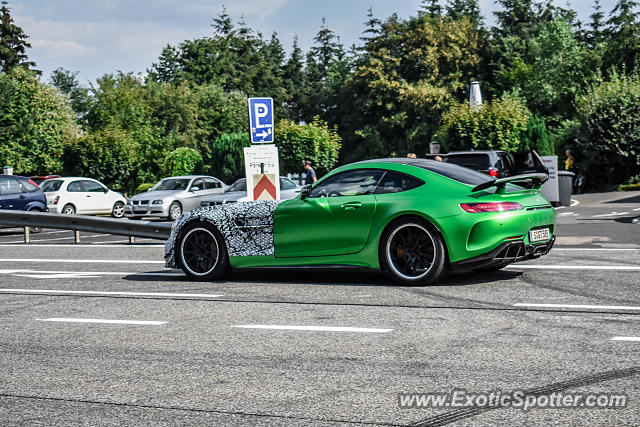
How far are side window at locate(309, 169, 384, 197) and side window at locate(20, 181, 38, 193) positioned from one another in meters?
16.1

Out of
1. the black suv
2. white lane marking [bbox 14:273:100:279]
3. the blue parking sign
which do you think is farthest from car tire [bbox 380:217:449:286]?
the black suv

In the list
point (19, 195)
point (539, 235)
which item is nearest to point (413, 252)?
point (539, 235)

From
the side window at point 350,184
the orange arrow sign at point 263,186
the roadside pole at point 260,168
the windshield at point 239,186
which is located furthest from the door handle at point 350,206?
the windshield at point 239,186

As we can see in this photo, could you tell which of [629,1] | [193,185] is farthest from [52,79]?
[193,185]

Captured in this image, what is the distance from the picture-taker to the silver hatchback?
28156 millimetres

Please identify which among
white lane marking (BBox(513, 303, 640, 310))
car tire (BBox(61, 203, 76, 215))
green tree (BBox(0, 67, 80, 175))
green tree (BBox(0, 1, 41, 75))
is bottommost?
white lane marking (BBox(513, 303, 640, 310))

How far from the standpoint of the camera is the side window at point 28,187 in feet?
78.3

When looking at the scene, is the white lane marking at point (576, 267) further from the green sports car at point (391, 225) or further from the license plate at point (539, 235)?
the license plate at point (539, 235)

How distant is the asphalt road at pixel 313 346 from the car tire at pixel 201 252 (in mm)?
216

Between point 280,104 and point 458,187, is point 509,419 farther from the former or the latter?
point 280,104

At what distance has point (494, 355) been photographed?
5.68m

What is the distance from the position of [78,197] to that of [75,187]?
1.45 feet

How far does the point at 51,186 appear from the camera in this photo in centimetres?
3117

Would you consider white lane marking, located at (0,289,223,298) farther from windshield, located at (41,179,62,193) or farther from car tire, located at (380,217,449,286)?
windshield, located at (41,179,62,193)
